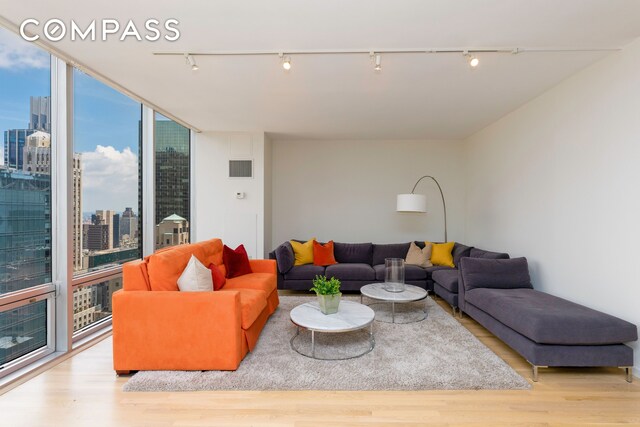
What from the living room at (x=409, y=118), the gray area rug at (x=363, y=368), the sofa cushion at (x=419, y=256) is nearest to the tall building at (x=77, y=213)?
the living room at (x=409, y=118)

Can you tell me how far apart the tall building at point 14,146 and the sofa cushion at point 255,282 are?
210 centimetres

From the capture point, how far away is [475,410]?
2.07 m

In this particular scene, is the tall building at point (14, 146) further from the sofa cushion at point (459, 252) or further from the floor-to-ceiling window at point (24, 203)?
the sofa cushion at point (459, 252)

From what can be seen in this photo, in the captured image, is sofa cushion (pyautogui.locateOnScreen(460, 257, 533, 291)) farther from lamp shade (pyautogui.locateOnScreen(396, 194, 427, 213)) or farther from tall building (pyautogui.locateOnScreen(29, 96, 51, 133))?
tall building (pyautogui.locateOnScreen(29, 96, 51, 133))

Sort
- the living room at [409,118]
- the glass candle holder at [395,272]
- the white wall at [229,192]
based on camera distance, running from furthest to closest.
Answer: the white wall at [229,192] < the glass candle holder at [395,272] < the living room at [409,118]

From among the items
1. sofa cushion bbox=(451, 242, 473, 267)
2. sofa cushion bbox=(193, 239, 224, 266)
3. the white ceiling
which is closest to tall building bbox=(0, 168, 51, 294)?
the white ceiling

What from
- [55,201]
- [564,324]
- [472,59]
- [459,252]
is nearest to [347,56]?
[472,59]

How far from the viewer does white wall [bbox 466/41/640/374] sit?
2588 mm

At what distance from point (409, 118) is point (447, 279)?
7.68 ft

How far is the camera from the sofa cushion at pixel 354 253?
539 cm

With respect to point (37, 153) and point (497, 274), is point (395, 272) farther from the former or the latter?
point (37, 153)

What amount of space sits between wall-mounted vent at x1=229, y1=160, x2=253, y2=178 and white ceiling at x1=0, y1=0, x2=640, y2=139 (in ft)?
3.13

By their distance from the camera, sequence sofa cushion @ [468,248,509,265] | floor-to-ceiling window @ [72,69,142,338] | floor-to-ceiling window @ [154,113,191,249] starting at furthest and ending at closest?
1. floor-to-ceiling window @ [154,113,191,249]
2. sofa cushion @ [468,248,509,265]
3. floor-to-ceiling window @ [72,69,142,338]

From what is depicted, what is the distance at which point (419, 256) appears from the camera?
512cm
